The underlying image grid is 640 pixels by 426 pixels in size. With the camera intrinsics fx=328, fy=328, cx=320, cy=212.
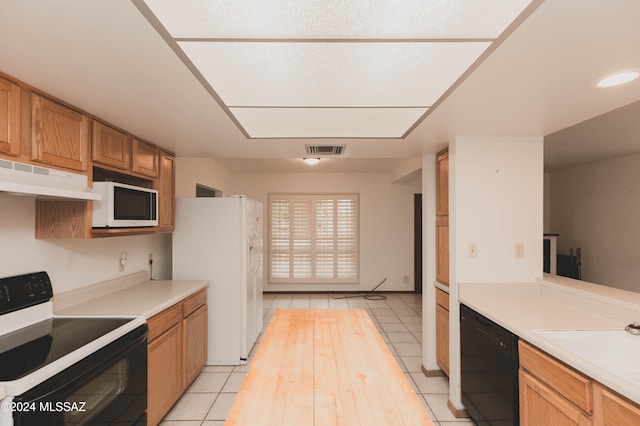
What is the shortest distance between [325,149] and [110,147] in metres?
1.62

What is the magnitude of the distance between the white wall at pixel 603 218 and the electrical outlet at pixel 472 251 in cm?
357

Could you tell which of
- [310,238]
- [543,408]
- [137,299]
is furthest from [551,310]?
[310,238]

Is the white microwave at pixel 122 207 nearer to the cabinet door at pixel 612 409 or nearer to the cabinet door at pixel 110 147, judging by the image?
the cabinet door at pixel 110 147

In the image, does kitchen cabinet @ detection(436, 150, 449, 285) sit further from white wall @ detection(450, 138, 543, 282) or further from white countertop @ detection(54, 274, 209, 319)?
white countertop @ detection(54, 274, 209, 319)

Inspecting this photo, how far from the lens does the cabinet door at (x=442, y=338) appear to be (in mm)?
2928

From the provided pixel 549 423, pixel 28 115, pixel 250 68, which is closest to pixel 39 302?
pixel 28 115

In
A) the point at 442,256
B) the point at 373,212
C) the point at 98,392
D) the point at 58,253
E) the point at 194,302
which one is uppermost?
the point at 373,212

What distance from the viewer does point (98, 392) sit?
1.64 meters

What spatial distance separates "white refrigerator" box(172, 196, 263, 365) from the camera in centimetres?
337

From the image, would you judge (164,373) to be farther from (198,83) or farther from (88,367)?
(198,83)

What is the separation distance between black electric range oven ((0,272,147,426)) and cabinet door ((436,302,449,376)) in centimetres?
239

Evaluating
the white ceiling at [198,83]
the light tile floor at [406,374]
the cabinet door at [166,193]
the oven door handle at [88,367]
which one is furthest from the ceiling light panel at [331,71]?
the light tile floor at [406,374]

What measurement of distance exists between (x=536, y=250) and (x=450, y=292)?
0.73 meters

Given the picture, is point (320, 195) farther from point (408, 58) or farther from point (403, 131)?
point (408, 58)
